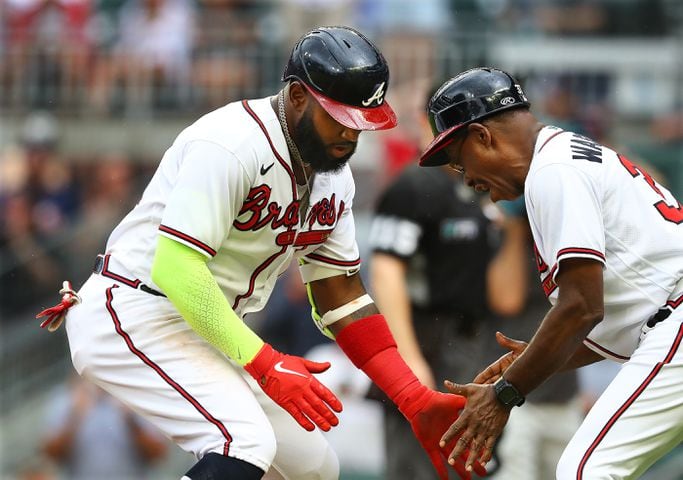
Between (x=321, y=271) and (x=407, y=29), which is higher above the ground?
(x=321, y=271)

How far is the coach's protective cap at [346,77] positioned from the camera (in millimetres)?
4809

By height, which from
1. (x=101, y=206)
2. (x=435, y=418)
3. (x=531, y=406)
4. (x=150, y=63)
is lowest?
(x=101, y=206)

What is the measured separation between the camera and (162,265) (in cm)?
462

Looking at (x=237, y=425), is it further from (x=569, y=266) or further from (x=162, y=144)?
(x=162, y=144)

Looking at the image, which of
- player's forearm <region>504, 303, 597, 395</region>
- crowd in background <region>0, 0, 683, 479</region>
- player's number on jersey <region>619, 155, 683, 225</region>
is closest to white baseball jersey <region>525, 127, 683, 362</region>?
player's number on jersey <region>619, 155, 683, 225</region>

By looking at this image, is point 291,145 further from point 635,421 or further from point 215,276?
point 635,421

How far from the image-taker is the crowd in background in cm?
1158

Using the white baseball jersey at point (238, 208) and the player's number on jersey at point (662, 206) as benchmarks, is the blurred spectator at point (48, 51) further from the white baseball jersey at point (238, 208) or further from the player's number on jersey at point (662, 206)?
the player's number on jersey at point (662, 206)

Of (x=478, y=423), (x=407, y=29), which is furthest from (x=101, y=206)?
(x=478, y=423)

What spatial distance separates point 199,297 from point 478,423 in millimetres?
1167

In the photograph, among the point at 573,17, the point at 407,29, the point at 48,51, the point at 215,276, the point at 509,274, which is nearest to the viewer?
the point at 215,276

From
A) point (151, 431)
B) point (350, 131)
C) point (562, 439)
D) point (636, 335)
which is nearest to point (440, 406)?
point (636, 335)

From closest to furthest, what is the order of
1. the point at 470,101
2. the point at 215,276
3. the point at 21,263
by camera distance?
the point at 470,101 → the point at 215,276 → the point at 21,263

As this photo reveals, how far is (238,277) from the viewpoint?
5059mm
